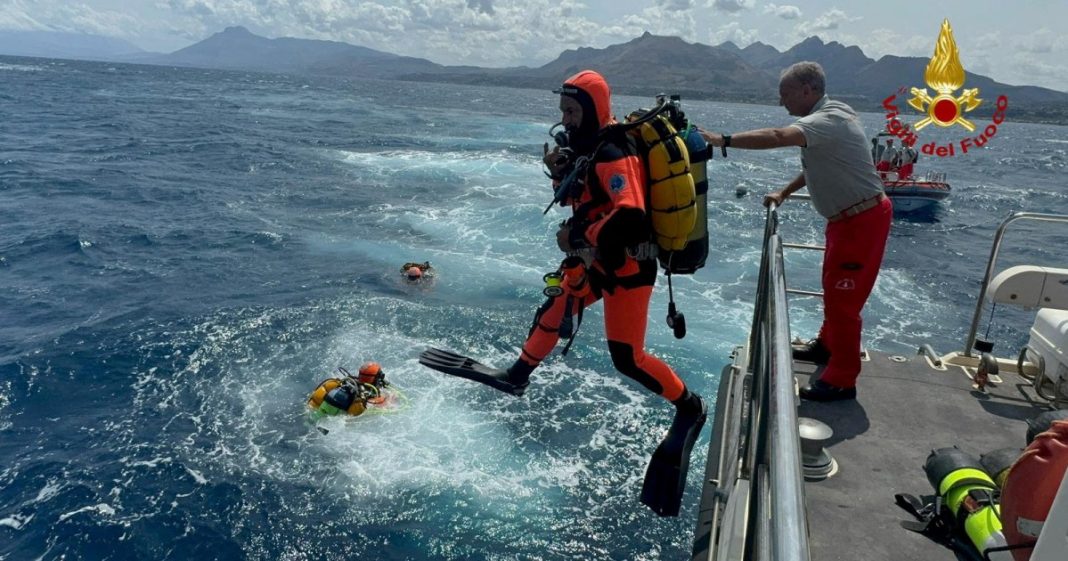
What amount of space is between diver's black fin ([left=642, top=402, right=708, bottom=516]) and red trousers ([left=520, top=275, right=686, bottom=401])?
0.29 metres

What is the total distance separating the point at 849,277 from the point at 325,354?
11.3 metres

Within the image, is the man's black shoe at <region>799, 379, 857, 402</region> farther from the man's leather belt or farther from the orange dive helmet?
the orange dive helmet

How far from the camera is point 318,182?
1227 inches

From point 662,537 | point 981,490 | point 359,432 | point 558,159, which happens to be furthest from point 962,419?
point 359,432

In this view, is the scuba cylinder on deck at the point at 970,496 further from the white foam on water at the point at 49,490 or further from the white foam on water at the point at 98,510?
the white foam on water at the point at 49,490

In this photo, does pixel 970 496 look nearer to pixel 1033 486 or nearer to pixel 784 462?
pixel 1033 486

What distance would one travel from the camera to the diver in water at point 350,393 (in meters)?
11.1

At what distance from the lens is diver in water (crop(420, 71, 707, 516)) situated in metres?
4.11

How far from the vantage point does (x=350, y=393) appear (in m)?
11.2

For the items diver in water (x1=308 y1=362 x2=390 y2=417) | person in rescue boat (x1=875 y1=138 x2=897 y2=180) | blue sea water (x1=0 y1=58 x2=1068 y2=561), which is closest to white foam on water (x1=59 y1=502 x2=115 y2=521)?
blue sea water (x1=0 y1=58 x2=1068 y2=561)

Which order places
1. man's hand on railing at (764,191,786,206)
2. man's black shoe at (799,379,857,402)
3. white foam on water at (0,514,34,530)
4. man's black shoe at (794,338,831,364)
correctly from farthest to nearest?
1. white foam on water at (0,514,34,530)
2. man's black shoe at (794,338,831,364)
3. man's hand on railing at (764,191,786,206)
4. man's black shoe at (799,379,857,402)

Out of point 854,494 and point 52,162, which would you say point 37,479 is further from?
point 52,162

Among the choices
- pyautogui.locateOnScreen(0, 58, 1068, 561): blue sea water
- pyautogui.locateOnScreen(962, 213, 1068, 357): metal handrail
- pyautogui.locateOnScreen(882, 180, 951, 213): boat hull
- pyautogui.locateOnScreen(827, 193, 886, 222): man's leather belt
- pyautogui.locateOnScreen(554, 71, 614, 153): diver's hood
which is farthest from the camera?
pyautogui.locateOnScreen(882, 180, 951, 213): boat hull

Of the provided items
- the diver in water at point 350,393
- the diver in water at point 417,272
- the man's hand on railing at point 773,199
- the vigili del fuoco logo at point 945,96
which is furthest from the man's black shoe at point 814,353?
the diver in water at point 417,272
